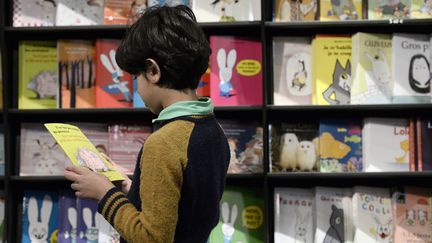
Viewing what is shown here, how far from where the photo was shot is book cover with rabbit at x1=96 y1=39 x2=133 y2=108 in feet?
9.75

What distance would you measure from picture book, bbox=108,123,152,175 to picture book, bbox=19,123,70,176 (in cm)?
23

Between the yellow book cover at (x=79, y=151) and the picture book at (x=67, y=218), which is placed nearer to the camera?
the yellow book cover at (x=79, y=151)

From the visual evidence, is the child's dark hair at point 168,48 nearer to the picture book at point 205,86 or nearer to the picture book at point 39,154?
the picture book at point 205,86

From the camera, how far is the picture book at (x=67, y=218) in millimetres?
2967

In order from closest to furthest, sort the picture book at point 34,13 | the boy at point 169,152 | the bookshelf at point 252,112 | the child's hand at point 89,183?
the boy at point 169,152, the child's hand at point 89,183, the bookshelf at point 252,112, the picture book at point 34,13

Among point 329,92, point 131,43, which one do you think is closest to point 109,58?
point 329,92

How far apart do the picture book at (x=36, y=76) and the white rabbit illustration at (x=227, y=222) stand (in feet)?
3.03

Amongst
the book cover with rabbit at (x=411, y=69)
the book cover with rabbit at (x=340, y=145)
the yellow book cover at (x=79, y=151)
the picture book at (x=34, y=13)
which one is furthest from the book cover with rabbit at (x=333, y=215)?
the yellow book cover at (x=79, y=151)

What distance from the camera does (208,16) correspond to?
9.64ft

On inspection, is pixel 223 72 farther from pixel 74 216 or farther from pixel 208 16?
pixel 74 216

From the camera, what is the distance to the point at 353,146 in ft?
9.68

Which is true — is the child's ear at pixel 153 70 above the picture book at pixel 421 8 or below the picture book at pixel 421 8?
below

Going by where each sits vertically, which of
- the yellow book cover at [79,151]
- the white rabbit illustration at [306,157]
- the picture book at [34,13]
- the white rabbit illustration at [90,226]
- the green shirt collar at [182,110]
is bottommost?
the white rabbit illustration at [90,226]

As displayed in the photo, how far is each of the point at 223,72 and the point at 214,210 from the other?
1662 millimetres
